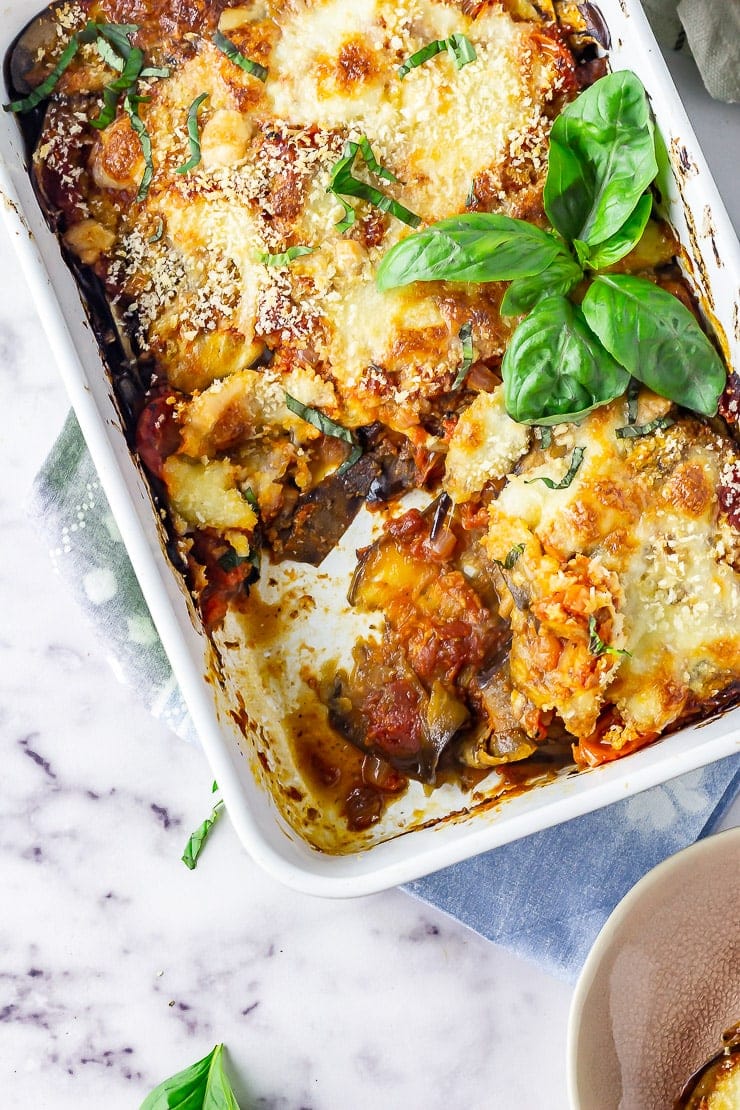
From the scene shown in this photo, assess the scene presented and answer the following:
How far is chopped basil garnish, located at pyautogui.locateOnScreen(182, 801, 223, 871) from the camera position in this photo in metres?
2.47

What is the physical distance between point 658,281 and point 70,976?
6.82 ft

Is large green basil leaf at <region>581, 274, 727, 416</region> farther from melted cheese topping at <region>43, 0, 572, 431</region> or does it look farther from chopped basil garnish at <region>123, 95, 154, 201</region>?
chopped basil garnish at <region>123, 95, 154, 201</region>

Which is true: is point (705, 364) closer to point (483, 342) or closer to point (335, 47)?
point (483, 342)

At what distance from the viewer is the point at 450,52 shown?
84.1 inches

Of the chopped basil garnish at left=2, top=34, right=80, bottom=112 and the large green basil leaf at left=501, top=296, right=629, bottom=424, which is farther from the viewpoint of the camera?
the chopped basil garnish at left=2, top=34, right=80, bottom=112

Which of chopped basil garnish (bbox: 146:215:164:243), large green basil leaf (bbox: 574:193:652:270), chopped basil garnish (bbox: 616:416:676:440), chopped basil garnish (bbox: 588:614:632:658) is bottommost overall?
chopped basil garnish (bbox: 588:614:632:658)

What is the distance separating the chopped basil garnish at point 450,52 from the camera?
212 cm

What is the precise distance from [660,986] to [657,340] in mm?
1309

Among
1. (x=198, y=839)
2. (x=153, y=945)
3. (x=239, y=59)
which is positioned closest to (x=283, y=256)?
(x=239, y=59)

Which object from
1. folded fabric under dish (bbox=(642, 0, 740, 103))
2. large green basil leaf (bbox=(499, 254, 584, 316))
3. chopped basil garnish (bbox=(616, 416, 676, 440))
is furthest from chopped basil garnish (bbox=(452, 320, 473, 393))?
folded fabric under dish (bbox=(642, 0, 740, 103))

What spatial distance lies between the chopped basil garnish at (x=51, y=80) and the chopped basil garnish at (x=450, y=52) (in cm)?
68

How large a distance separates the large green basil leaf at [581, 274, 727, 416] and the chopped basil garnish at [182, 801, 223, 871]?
1.37 m

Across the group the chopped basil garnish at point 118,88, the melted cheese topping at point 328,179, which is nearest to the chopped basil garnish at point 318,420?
the melted cheese topping at point 328,179

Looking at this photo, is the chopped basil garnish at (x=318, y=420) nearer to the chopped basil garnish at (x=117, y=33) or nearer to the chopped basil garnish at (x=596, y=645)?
the chopped basil garnish at (x=596, y=645)
